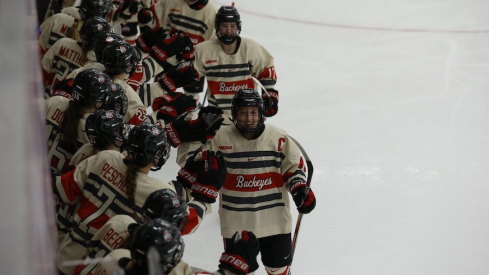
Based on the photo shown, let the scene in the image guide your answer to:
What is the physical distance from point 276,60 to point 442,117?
1.98 metres

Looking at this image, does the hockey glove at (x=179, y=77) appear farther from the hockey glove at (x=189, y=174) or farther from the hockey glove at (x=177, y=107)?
the hockey glove at (x=189, y=174)

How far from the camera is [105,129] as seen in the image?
3.29 meters

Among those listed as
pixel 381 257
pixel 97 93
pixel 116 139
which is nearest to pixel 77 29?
pixel 97 93

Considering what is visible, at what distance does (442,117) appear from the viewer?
6.57m

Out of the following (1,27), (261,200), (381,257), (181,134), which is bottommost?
(381,257)

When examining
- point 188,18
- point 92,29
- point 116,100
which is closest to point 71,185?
point 116,100

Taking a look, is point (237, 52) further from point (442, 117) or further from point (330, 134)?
point (442, 117)

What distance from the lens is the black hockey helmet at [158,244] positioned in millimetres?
2230

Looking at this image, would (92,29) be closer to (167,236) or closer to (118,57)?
(118,57)

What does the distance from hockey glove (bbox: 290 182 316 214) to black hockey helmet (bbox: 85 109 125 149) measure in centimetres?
93

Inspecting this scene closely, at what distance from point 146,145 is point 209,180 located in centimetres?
33

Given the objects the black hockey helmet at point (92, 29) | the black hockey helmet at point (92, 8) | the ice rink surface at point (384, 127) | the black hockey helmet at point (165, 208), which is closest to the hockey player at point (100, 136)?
the black hockey helmet at point (165, 208)

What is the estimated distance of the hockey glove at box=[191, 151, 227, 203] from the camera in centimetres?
313

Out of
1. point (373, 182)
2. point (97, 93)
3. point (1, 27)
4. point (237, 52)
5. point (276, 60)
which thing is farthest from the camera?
point (276, 60)
